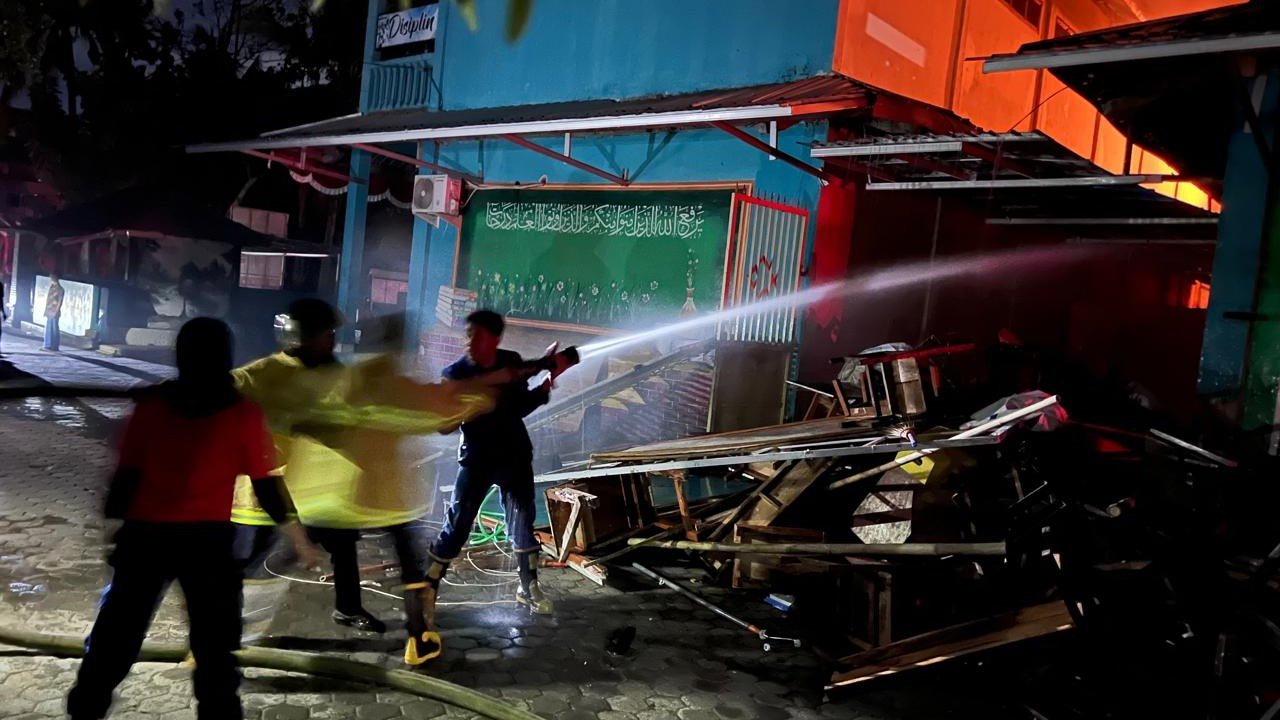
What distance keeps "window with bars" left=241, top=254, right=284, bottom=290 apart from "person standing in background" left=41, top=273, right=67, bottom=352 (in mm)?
4956

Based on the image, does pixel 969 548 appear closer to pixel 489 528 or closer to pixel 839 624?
pixel 839 624

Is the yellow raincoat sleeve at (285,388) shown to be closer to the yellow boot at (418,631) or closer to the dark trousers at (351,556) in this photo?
the dark trousers at (351,556)

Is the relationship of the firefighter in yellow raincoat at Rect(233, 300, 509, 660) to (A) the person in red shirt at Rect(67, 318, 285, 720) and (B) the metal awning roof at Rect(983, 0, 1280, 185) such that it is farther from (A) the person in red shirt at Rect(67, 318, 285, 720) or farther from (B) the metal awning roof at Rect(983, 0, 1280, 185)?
(B) the metal awning roof at Rect(983, 0, 1280, 185)

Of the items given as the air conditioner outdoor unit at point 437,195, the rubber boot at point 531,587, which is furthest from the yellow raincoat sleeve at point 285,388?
the air conditioner outdoor unit at point 437,195

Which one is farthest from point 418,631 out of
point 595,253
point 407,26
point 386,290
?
point 386,290

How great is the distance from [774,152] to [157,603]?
654 centimetres

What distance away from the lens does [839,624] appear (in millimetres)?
5855

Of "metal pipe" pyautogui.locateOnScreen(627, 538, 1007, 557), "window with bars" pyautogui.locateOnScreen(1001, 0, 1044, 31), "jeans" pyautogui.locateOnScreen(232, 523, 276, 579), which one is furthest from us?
"window with bars" pyautogui.locateOnScreen(1001, 0, 1044, 31)

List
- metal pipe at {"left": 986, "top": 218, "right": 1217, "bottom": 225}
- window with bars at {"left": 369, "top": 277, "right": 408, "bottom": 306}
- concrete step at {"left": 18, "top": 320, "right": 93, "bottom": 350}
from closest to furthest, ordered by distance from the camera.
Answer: metal pipe at {"left": 986, "top": 218, "right": 1217, "bottom": 225} < window with bars at {"left": 369, "top": 277, "right": 408, "bottom": 306} < concrete step at {"left": 18, "top": 320, "right": 93, "bottom": 350}

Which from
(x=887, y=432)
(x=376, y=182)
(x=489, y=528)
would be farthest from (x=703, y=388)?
(x=376, y=182)

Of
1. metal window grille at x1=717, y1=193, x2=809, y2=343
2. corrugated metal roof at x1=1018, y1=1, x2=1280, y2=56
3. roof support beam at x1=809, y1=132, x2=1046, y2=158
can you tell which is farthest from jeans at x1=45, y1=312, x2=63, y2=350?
corrugated metal roof at x1=1018, y1=1, x2=1280, y2=56

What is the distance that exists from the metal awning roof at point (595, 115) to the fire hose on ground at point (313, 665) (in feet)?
17.3

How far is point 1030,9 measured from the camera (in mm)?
13039

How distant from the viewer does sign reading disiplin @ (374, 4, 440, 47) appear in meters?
14.6
